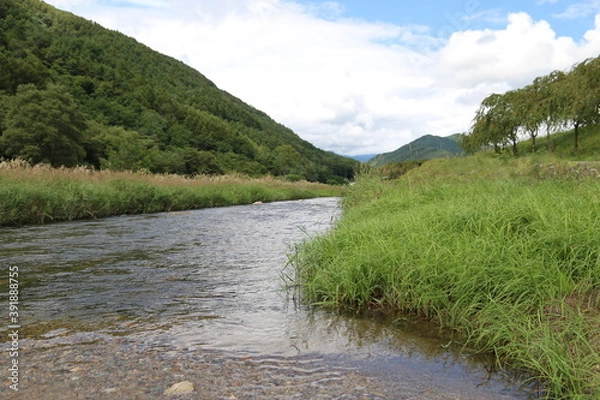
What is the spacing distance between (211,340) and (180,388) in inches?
30.9

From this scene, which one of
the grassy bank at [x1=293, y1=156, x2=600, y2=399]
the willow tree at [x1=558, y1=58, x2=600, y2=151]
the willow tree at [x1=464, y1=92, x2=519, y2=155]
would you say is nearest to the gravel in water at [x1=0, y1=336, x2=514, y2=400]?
the grassy bank at [x1=293, y1=156, x2=600, y2=399]

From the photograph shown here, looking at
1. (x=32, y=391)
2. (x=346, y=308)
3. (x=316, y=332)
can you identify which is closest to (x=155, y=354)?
(x=32, y=391)

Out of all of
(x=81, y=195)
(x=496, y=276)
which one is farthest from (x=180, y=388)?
(x=81, y=195)

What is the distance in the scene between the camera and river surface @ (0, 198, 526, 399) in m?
2.41

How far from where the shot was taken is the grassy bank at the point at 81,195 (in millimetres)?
10820

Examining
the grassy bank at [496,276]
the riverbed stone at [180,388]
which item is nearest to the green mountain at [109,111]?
the grassy bank at [496,276]

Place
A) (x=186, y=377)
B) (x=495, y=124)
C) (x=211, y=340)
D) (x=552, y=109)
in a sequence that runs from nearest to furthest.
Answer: (x=186, y=377)
(x=211, y=340)
(x=552, y=109)
(x=495, y=124)

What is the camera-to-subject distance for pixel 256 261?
624 cm

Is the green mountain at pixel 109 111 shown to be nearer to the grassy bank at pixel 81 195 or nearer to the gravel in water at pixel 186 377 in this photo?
the grassy bank at pixel 81 195

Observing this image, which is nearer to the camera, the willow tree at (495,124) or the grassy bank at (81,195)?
the grassy bank at (81,195)

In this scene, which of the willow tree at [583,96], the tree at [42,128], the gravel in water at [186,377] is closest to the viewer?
the gravel in water at [186,377]

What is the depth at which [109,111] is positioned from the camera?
233 ft

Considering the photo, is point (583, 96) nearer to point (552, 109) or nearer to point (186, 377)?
point (552, 109)

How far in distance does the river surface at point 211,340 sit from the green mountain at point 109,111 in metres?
9.85
